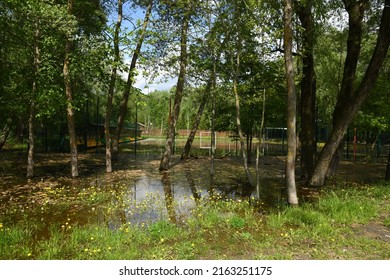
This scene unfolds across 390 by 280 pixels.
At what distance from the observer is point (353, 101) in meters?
10.4

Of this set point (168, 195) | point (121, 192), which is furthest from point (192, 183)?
point (121, 192)

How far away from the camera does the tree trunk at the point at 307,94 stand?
1134 centimetres

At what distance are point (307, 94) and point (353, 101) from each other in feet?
6.92

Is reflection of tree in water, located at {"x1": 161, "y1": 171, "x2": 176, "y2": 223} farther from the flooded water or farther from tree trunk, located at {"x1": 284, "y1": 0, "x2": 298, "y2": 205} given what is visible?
tree trunk, located at {"x1": 284, "y1": 0, "x2": 298, "y2": 205}

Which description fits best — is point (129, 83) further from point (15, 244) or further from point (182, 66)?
point (15, 244)

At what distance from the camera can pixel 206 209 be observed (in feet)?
25.9

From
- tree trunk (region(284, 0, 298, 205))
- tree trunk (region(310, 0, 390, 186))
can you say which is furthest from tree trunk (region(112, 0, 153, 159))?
tree trunk (region(310, 0, 390, 186))

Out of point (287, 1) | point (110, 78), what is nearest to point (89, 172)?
point (110, 78)

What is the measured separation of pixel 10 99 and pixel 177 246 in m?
13.2

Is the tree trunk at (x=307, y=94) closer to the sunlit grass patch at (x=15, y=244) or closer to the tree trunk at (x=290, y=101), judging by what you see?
the tree trunk at (x=290, y=101)

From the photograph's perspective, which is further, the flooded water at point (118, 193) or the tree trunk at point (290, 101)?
the tree trunk at point (290, 101)

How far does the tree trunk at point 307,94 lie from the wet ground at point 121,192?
1.18 m

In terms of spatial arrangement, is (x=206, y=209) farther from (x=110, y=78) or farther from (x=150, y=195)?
(x=110, y=78)

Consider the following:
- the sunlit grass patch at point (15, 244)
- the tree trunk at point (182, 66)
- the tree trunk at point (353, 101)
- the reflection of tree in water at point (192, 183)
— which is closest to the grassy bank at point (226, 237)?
the sunlit grass patch at point (15, 244)
